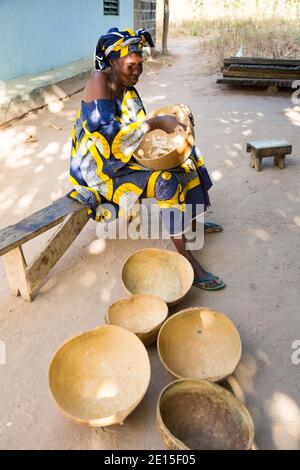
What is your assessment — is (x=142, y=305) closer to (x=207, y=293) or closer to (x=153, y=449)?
(x=207, y=293)

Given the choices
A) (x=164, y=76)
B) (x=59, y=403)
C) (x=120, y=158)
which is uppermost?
(x=120, y=158)

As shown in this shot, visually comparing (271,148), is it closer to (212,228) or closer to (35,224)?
(212,228)

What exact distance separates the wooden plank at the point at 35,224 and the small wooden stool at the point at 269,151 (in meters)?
1.93

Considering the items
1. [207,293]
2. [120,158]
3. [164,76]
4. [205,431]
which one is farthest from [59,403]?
[164,76]

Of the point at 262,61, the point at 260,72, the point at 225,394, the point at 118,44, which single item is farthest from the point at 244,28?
the point at 225,394

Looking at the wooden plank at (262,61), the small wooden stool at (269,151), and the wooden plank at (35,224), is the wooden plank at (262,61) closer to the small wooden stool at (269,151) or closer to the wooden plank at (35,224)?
the small wooden stool at (269,151)

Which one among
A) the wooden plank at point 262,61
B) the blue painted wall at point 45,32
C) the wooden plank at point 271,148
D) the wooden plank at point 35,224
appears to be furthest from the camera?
the wooden plank at point 262,61

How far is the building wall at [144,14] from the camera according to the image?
381 inches

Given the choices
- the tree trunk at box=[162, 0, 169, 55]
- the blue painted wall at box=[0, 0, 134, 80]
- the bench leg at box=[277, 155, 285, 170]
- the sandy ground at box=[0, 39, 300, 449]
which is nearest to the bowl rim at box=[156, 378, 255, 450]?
the sandy ground at box=[0, 39, 300, 449]

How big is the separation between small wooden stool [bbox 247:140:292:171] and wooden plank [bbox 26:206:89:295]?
6.17ft

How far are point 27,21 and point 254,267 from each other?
16.1 ft

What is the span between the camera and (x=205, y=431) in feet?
4.81

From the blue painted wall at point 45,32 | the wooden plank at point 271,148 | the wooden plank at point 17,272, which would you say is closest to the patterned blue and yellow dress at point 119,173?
the wooden plank at point 17,272
